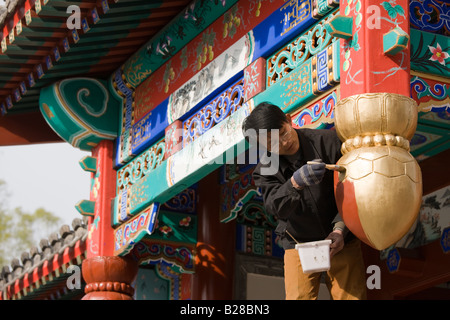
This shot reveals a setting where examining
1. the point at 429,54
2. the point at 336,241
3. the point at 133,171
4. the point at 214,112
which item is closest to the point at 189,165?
the point at 214,112

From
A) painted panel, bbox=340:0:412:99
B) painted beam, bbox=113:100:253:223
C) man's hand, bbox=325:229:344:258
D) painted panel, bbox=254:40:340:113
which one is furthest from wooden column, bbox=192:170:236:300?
man's hand, bbox=325:229:344:258

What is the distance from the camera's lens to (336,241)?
181 inches

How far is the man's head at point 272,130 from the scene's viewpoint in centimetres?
467

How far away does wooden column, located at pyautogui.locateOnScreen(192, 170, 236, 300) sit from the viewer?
7645 millimetres

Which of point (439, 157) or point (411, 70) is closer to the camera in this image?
point (411, 70)

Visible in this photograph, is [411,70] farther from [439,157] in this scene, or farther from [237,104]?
[439,157]

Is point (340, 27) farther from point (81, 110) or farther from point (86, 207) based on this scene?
point (86, 207)

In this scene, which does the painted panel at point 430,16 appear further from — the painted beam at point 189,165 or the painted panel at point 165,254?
the painted panel at point 165,254

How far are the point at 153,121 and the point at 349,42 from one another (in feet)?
8.03

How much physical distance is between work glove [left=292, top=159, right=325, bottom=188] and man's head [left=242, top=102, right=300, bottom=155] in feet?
0.98

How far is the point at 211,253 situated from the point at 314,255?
324cm

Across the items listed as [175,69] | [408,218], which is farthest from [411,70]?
[175,69]

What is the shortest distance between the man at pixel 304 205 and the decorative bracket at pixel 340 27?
0.47 meters
